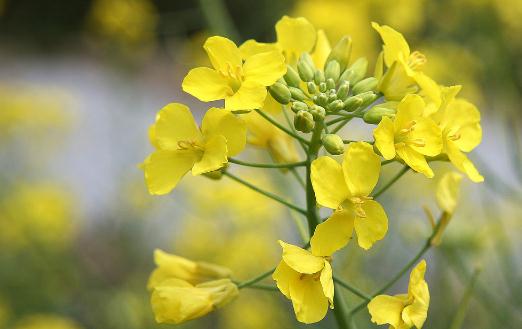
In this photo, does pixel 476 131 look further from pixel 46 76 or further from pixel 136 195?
pixel 46 76

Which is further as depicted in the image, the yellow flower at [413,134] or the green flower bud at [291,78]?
the green flower bud at [291,78]

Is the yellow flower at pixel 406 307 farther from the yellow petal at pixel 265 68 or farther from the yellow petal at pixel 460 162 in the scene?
the yellow petal at pixel 265 68

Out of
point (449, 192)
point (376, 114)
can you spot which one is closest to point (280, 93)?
Answer: point (376, 114)

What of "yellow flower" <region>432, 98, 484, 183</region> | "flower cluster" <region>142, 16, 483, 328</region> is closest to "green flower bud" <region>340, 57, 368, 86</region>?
"flower cluster" <region>142, 16, 483, 328</region>

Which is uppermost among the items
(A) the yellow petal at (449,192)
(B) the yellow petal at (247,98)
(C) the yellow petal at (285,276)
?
(B) the yellow petal at (247,98)

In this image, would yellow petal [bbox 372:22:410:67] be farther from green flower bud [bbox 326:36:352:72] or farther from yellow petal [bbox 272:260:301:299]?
yellow petal [bbox 272:260:301:299]

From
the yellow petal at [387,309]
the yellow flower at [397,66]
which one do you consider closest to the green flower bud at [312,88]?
the yellow flower at [397,66]

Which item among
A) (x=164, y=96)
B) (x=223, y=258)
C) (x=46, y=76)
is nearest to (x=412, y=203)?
(x=223, y=258)

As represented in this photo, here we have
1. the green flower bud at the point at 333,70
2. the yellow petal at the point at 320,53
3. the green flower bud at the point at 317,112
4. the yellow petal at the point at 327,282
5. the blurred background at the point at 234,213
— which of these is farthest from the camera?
the blurred background at the point at 234,213
